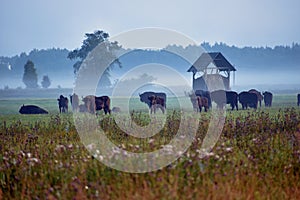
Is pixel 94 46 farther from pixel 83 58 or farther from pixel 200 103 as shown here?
pixel 200 103

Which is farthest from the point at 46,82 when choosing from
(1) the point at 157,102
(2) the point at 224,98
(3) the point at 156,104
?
(3) the point at 156,104

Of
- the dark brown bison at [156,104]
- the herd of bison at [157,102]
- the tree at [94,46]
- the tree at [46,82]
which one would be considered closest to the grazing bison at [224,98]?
the herd of bison at [157,102]

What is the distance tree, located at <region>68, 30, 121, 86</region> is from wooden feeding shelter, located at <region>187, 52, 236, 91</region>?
10673mm

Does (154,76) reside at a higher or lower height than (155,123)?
higher

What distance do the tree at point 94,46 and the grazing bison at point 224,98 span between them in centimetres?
2004

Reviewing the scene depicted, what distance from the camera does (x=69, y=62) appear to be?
6925 cm

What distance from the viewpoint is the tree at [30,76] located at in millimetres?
67188

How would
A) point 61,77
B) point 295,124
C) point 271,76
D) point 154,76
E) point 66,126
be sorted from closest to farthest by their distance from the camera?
point 295,124 → point 66,126 → point 154,76 → point 61,77 → point 271,76

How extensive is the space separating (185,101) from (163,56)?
6.61 meters

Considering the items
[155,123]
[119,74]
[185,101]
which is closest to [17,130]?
[155,123]

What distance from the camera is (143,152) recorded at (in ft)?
34.1

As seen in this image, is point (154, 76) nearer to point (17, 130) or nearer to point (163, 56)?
point (163, 56)

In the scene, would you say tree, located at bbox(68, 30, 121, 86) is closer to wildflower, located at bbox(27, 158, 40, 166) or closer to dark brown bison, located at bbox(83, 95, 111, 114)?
dark brown bison, located at bbox(83, 95, 111, 114)

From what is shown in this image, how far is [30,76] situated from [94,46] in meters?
10.5
